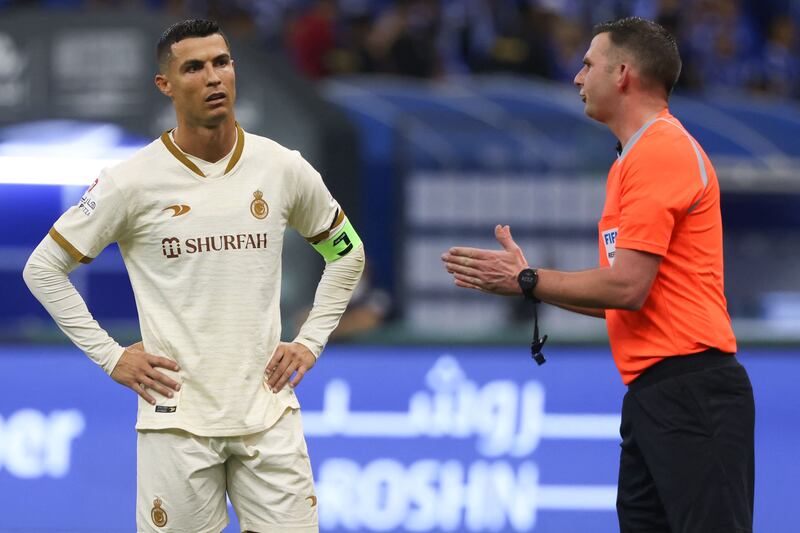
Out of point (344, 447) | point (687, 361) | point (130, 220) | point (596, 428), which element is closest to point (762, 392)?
point (596, 428)

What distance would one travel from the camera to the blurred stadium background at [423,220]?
26.6 feet

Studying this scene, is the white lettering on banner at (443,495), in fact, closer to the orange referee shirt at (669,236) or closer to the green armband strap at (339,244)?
the green armband strap at (339,244)

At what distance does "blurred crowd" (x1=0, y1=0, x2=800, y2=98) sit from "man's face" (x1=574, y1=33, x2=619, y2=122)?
9.04 m

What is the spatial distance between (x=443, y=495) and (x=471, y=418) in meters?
0.43

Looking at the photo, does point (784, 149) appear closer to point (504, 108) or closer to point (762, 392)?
point (504, 108)

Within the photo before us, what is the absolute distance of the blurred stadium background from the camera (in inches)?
320

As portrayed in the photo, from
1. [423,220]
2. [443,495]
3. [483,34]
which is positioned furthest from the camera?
[483,34]

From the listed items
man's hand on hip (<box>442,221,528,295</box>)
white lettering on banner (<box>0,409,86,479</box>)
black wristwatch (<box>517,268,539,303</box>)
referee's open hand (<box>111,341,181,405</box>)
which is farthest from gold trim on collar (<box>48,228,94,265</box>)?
white lettering on banner (<box>0,409,86,479</box>)

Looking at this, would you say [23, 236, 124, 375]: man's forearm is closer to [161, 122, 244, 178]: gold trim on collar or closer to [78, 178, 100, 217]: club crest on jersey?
[78, 178, 100, 217]: club crest on jersey

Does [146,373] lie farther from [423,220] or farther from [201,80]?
[423,220]

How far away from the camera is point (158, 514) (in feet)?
16.2

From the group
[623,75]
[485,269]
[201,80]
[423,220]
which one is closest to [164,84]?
[201,80]

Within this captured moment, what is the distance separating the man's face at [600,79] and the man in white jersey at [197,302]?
3.46ft

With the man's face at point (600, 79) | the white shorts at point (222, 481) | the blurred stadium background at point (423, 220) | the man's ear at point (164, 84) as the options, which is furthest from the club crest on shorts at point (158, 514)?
the blurred stadium background at point (423, 220)
